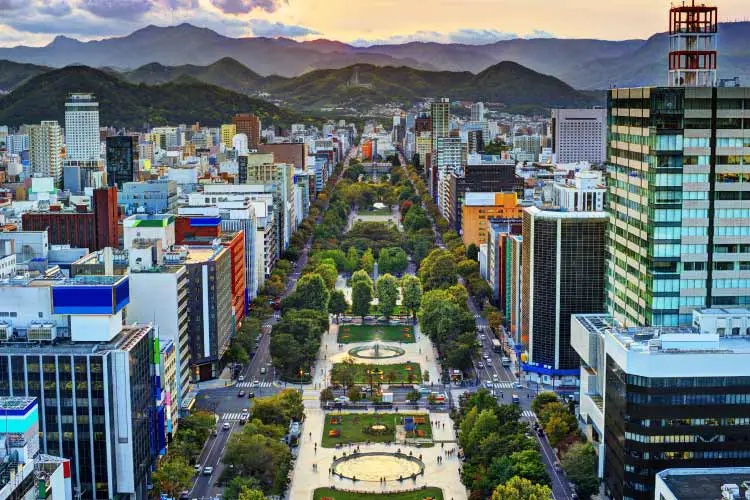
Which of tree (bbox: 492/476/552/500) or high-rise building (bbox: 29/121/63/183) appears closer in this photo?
tree (bbox: 492/476/552/500)

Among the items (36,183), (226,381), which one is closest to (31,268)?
(226,381)

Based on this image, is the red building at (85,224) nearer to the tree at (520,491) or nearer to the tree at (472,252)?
the tree at (472,252)

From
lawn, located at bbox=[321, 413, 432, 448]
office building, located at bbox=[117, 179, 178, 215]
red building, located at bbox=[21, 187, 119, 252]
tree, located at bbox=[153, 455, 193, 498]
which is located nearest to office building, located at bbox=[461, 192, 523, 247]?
office building, located at bbox=[117, 179, 178, 215]

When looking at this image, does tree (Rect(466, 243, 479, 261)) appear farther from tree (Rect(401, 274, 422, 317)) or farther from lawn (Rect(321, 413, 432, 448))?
lawn (Rect(321, 413, 432, 448))

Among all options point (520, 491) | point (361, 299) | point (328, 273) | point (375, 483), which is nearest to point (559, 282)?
point (375, 483)

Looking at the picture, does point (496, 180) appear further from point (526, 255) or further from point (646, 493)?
point (646, 493)

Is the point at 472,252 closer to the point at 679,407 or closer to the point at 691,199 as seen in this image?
the point at 691,199

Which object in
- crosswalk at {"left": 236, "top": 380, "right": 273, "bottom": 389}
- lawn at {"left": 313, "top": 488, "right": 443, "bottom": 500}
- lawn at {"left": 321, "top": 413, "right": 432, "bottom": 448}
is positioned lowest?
lawn at {"left": 313, "top": 488, "right": 443, "bottom": 500}
